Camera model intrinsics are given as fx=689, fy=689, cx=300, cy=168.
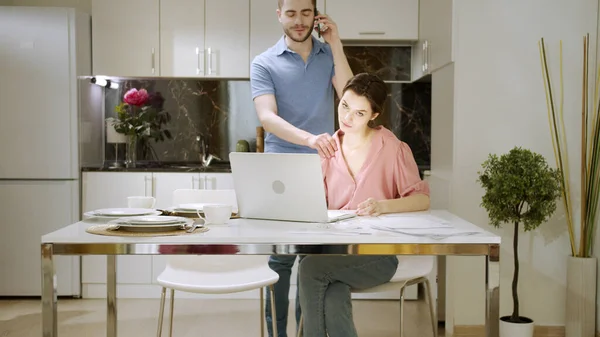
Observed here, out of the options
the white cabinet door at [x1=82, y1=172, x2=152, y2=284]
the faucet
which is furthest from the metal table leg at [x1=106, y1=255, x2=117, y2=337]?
the faucet

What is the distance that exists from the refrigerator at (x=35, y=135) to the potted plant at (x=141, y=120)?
17.3 inches

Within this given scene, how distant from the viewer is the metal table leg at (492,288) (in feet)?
6.24

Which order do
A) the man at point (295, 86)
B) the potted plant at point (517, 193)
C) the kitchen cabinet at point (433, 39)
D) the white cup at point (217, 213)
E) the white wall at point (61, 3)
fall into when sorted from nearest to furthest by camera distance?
the white cup at point (217, 213), the man at point (295, 86), the potted plant at point (517, 193), the kitchen cabinet at point (433, 39), the white wall at point (61, 3)

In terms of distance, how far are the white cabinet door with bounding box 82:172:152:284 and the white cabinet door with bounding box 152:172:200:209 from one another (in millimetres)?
50

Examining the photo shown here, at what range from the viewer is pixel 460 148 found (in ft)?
11.5

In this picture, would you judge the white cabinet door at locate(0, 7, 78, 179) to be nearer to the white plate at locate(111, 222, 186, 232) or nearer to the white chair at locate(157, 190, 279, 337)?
the white chair at locate(157, 190, 279, 337)

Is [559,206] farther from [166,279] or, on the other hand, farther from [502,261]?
[166,279]

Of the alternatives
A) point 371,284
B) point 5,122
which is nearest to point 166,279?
point 371,284

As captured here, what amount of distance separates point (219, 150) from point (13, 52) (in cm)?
152

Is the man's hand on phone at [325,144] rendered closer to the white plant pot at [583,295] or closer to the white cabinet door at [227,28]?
the white plant pot at [583,295]

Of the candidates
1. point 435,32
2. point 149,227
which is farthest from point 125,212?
point 435,32

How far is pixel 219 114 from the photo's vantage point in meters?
5.04

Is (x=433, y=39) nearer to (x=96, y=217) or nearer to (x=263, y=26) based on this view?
(x=263, y=26)

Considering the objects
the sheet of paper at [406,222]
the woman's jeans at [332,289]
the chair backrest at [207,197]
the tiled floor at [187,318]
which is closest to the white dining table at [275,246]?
the sheet of paper at [406,222]
